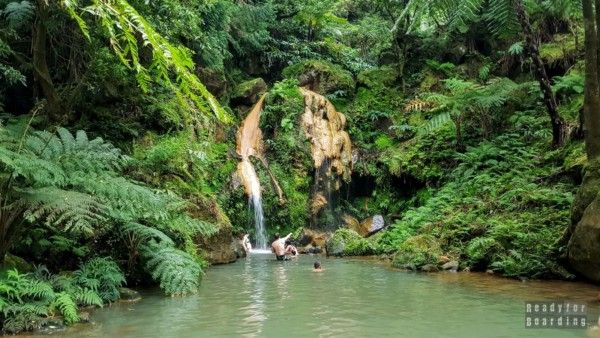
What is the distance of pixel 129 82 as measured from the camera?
39.0 ft

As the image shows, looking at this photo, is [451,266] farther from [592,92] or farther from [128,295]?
[128,295]

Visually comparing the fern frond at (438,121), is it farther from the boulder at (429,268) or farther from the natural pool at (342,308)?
the natural pool at (342,308)

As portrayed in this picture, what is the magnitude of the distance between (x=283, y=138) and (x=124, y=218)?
1026 cm

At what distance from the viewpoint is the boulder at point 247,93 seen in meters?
18.4

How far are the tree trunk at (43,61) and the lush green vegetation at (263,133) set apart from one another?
4 cm

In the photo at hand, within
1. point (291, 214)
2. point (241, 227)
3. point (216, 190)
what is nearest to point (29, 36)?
point (216, 190)

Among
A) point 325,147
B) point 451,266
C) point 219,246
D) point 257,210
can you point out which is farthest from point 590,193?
point 325,147

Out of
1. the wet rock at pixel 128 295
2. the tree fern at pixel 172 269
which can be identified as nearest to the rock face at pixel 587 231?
the tree fern at pixel 172 269

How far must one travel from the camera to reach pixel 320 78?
64.8 ft

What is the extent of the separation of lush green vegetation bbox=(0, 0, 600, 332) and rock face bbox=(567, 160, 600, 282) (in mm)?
423

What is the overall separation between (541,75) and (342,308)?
28.8ft

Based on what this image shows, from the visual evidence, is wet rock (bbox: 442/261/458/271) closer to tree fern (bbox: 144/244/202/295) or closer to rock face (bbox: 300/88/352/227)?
tree fern (bbox: 144/244/202/295)

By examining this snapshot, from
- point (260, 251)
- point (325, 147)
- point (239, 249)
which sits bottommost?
point (260, 251)

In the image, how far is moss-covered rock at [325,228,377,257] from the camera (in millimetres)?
13148
